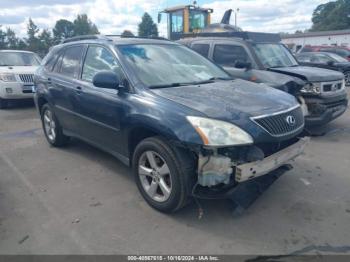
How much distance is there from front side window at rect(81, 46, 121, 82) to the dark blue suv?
0.01 metres

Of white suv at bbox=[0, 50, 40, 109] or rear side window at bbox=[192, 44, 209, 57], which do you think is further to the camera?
white suv at bbox=[0, 50, 40, 109]

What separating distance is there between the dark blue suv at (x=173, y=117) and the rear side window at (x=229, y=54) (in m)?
2.30

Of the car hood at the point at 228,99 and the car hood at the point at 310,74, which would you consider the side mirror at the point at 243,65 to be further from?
the car hood at the point at 228,99

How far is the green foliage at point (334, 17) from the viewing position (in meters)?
76.5

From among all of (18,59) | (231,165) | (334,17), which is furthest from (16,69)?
(334,17)

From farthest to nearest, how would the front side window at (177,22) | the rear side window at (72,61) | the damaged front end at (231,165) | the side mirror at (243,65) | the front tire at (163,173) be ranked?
the front side window at (177,22) → the side mirror at (243,65) → the rear side window at (72,61) → the front tire at (163,173) → the damaged front end at (231,165)

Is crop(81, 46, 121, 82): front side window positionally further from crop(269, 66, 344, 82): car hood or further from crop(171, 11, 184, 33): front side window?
crop(171, 11, 184, 33): front side window

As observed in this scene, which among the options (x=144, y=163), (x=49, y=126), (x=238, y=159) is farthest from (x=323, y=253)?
(x=49, y=126)

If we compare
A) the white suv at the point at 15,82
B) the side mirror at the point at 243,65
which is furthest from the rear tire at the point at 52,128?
the white suv at the point at 15,82

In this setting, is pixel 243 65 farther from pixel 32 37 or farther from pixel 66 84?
pixel 32 37

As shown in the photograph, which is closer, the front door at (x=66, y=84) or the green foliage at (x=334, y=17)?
the front door at (x=66, y=84)

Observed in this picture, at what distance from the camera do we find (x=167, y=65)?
159 inches

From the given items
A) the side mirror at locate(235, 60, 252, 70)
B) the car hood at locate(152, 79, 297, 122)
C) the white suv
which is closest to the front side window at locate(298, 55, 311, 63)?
the side mirror at locate(235, 60, 252, 70)

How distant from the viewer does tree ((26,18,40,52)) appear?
58078 millimetres
